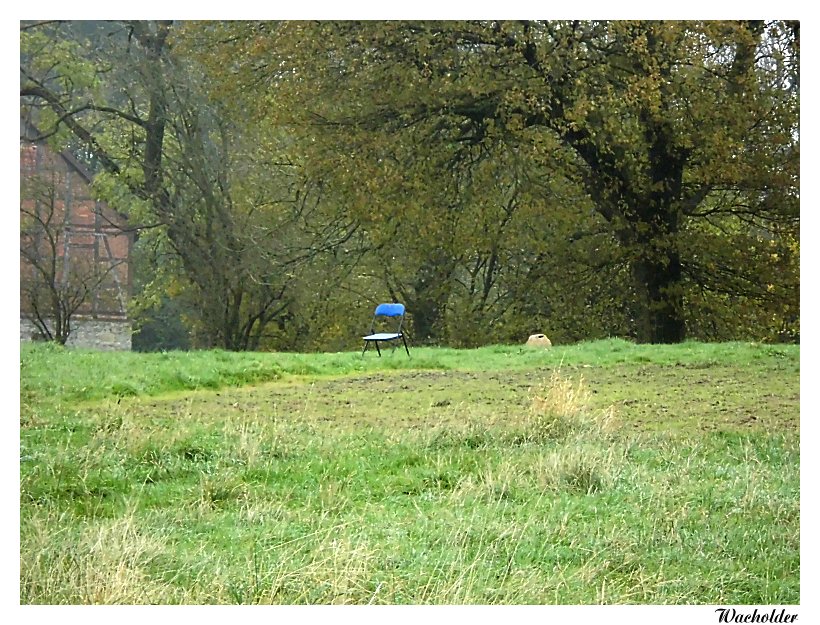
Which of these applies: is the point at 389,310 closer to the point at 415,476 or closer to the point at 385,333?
the point at 385,333

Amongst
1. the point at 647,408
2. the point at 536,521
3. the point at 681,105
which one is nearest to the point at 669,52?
the point at 681,105

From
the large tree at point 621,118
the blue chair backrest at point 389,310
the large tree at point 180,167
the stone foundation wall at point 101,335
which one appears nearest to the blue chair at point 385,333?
the blue chair backrest at point 389,310

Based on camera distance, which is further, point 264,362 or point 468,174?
point 468,174

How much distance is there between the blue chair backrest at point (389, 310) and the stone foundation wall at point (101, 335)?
48.6 inches

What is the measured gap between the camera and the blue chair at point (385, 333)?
4852 mm

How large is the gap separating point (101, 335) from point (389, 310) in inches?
55.6

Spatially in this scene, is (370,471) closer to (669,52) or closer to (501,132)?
(501,132)

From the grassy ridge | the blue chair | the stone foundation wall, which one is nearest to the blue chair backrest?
the blue chair

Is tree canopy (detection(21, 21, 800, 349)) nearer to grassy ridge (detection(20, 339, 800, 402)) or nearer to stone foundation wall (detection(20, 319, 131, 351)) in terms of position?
grassy ridge (detection(20, 339, 800, 402))

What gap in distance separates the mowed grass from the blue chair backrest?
21 centimetres

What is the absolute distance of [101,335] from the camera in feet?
15.3

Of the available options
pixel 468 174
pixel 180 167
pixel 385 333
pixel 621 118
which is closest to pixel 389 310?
pixel 385 333

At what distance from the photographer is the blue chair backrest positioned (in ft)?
16.1
